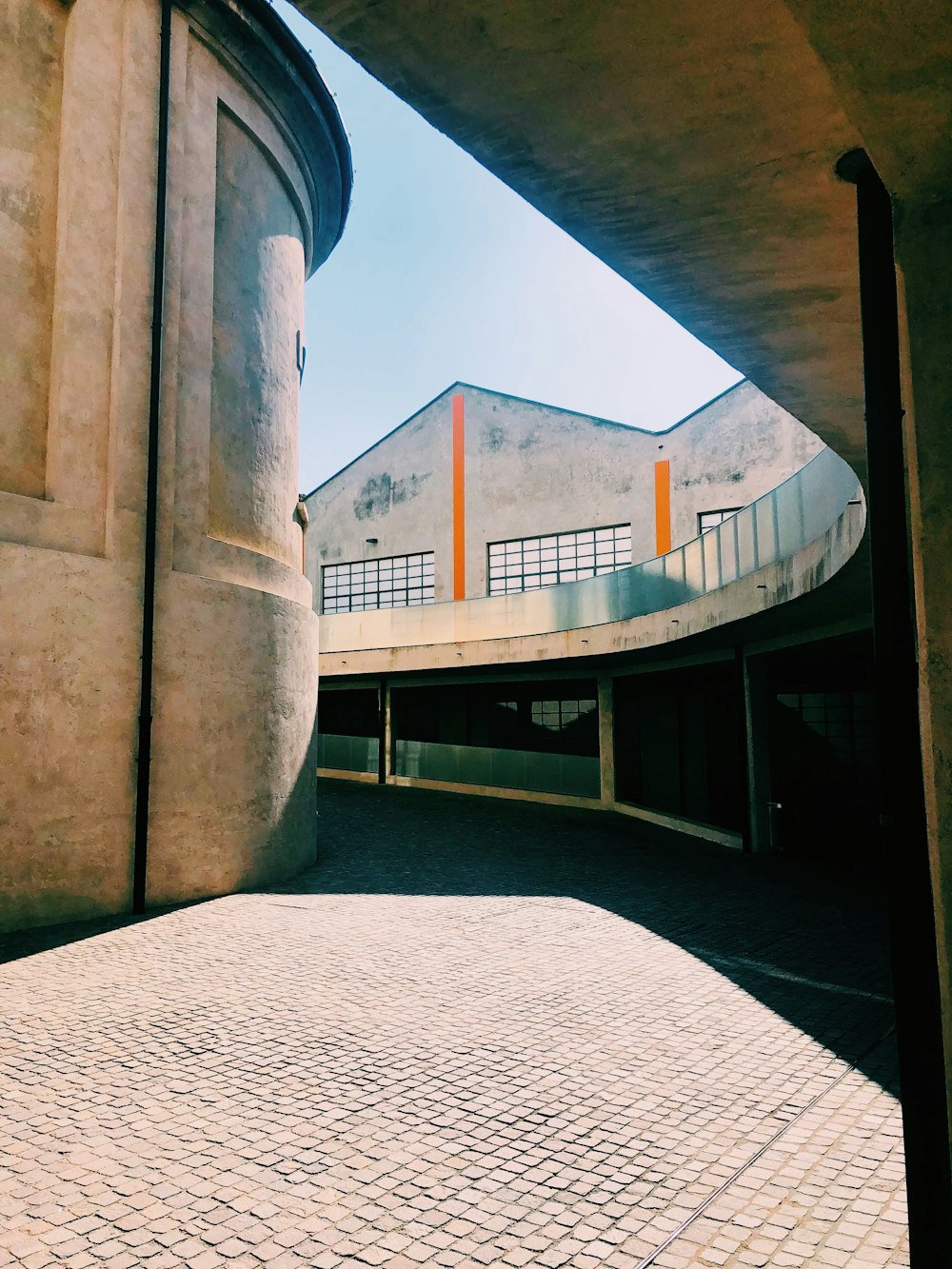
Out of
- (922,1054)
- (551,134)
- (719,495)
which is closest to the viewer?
(922,1054)

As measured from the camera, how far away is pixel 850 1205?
3.77 metres

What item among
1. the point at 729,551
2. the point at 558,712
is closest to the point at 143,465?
the point at 729,551

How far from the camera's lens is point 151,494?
10195 millimetres

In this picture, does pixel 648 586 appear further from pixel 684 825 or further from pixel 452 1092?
pixel 452 1092

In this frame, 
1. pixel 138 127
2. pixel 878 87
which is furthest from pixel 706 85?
pixel 138 127

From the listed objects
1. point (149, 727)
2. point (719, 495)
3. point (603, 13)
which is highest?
point (719, 495)

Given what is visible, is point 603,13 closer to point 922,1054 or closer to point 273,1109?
point 922,1054

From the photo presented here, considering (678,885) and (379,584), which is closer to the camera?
(678,885)

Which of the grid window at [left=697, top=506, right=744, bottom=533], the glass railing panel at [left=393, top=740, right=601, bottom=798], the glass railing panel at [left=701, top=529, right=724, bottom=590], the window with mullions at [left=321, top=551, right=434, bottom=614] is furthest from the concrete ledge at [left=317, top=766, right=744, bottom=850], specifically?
the grid window at [left=697, top=506, right=744, bottom=533]

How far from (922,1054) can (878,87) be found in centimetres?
251

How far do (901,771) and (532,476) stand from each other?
2725 cm

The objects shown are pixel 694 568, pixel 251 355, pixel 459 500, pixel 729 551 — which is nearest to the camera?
pixel 251 355

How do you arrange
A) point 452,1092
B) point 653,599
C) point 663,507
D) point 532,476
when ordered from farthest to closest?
point 532,476 < point 663,507 < point 653,599 < point 452,1092

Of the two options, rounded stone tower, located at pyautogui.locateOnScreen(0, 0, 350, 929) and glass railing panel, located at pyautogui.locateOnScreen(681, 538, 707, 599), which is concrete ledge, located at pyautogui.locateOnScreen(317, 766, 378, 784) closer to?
glass railing panel, located at pyautogui.locateOnScreen(681, 538, 707, 599)
